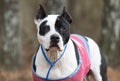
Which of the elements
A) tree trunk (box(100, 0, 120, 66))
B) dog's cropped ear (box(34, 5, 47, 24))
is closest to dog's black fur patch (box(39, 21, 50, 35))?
dog's cropped ear (box(34, 5, 47, 24))

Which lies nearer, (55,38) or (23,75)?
(55,38)

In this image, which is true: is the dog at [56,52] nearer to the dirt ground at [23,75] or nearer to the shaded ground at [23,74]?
the shaded ground at [23,74]

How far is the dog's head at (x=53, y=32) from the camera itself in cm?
825

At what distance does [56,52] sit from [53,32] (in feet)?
1.33

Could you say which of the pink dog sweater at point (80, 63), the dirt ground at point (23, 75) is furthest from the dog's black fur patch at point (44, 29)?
the dirt ground at point (23, 75)

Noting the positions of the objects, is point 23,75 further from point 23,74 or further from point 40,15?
point 40,15

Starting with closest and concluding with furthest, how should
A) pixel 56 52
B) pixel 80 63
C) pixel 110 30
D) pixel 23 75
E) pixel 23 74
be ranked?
pixel 56 52 < pixel 80 63 < pixel 23 75 < pixel 23 74 < pixel 110 30

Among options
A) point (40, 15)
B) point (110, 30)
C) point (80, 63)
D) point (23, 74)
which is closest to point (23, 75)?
point (23, 74)

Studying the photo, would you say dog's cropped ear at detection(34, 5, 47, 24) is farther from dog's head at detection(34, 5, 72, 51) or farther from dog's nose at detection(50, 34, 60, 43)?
dog's nose at detection(50, 34, 60, 43)

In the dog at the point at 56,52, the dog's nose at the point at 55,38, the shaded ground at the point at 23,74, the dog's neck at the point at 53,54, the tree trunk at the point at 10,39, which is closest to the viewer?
the dog's nose at the point at 55,38

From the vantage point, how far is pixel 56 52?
338 inches

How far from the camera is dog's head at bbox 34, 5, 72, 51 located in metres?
8.25

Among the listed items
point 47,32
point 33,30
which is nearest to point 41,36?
point 47,32

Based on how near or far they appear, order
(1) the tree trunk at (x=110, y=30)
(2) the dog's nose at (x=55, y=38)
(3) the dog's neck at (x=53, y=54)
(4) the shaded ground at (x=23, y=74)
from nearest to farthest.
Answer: (2) the dog's nose at (x=55, y=38)
(3) the dog's neck at (x=53, y=54)
(4) the shaded ground at (x=23, y=74)
(1) the tree trunk at (x=110, y=30)
